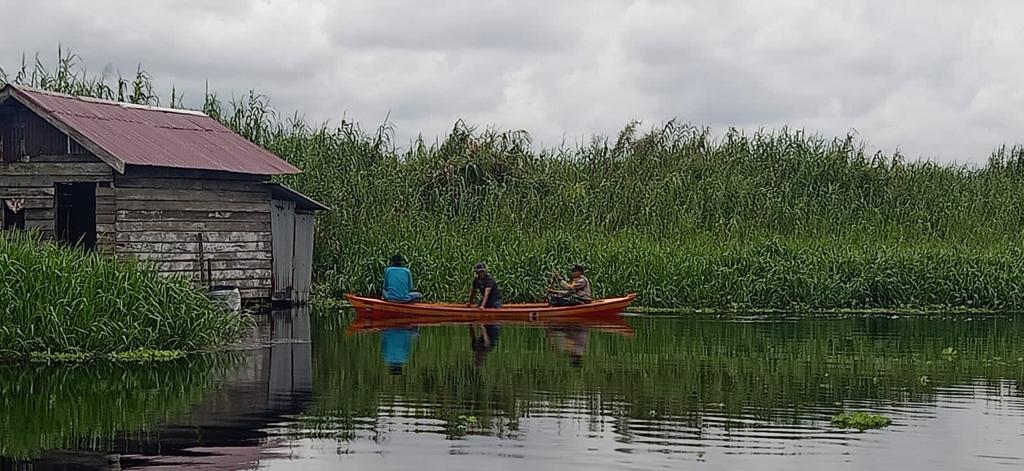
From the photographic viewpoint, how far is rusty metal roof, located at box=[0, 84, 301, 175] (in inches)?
976

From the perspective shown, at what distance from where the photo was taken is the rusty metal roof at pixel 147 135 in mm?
24797

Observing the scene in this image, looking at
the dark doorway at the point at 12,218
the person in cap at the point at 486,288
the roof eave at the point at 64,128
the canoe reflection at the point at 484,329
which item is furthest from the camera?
the person in cap at the point at 486,288

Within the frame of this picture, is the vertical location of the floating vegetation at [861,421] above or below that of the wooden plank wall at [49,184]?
below

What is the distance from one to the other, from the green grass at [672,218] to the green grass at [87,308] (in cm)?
1137

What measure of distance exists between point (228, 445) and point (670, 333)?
41.8 ft

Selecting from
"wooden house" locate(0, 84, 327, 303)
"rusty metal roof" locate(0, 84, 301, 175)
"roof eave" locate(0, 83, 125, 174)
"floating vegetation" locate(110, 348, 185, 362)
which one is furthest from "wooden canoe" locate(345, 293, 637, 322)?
"floating vegetation" locate(110, 348, 185, 362)

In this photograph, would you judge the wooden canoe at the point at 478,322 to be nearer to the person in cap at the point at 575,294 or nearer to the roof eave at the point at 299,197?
the person in cap at the point at 575,294

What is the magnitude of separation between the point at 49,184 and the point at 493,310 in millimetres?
8062

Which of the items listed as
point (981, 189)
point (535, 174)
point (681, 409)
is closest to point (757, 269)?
point (535, 174)

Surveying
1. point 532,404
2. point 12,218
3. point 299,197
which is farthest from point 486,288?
point 532,404

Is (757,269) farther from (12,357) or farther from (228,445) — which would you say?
(228,445)

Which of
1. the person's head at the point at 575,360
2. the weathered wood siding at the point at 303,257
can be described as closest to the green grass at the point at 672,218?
the weathered wood siding at the point at 303,257

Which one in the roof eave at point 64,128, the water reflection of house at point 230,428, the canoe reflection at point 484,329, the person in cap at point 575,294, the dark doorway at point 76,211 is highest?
the roof eave at point 64,128

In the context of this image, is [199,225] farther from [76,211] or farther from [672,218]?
[672,218]
